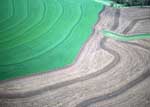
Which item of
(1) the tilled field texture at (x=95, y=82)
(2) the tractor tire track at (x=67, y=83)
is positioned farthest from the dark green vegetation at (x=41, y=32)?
(2) the tractor tire track at (x=67, y=83)

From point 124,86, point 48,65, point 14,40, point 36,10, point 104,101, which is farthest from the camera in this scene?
point 36,10

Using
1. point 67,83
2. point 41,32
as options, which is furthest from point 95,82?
point 41,32

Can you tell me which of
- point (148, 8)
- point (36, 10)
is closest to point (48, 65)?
point (36, 10)

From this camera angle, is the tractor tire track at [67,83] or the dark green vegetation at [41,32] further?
the dark green vegetation at [41,32]

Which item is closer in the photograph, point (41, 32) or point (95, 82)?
point (95, 82)

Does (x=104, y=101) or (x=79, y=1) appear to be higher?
(x=79, y=1)

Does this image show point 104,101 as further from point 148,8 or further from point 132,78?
point 148,8

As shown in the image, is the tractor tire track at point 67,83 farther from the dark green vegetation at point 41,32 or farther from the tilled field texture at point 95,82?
the dark green vegetation at point 41,32

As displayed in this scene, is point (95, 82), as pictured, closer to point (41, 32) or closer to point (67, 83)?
point (67, 83)

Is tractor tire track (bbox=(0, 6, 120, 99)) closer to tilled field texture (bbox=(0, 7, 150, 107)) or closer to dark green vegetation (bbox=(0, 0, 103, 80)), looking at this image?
tilled field texture (bbox=(0, 7, 150, 107))
